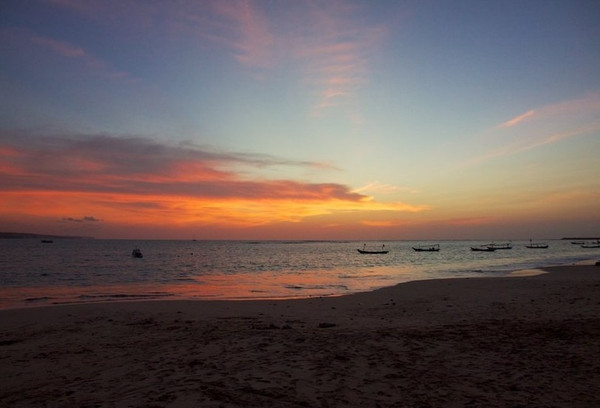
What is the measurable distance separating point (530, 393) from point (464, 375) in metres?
1.25

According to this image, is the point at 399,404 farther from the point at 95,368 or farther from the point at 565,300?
the point at 565,300

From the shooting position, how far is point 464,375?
7969 millimetres

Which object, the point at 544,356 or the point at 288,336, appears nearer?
the point at 544,356

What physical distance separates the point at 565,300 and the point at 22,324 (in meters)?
23.3

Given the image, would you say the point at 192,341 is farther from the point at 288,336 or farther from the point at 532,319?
the point at 532,319

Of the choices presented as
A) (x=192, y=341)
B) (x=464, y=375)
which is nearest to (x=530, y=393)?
(x=464, y=375)

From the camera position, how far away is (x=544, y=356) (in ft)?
29.8

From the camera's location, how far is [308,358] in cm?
915

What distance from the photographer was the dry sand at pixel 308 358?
6.97 meters

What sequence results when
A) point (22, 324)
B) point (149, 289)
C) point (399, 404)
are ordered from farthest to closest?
point (149, 289)
point (22, 324)
point (399, 404)

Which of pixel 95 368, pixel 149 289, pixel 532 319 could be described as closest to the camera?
pixel 95 368

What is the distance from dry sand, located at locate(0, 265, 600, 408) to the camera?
6969 mm

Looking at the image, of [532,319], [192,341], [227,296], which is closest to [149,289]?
[227,296]

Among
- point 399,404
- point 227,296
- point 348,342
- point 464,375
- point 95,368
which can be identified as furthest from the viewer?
point 227,296
